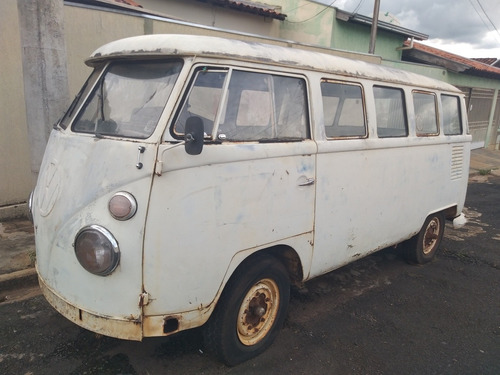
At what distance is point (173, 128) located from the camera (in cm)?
244

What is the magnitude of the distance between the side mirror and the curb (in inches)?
108

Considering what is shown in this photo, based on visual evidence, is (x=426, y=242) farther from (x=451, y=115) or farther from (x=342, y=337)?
(x=342, y=337)

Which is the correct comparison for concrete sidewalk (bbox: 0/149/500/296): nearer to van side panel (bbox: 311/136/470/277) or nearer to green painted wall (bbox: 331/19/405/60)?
van side panel (bbox: 311/136/470/277)

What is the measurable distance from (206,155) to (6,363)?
2137 mm

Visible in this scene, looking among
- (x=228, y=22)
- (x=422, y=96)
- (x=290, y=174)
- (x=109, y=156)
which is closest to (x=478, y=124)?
(x=228, y=22)

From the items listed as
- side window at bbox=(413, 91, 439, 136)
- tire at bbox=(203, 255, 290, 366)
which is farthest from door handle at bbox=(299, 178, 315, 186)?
side window at bbox=(413, 91, 439, 136)

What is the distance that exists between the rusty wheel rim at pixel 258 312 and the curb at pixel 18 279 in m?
2.37

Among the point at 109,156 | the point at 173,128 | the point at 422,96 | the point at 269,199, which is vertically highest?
the point at 422,96

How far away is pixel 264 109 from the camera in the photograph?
9.49ft

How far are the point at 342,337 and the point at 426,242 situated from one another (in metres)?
2.41

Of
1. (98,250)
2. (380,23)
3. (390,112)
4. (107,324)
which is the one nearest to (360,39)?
(380,23)

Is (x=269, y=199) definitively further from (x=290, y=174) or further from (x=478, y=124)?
(x=478, y=124)

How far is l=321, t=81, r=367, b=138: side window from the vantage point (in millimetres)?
3324

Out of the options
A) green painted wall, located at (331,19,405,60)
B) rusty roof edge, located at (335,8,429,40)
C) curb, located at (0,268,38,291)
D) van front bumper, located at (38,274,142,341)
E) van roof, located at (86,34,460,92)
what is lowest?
curb, located at (0,268,38,291)
